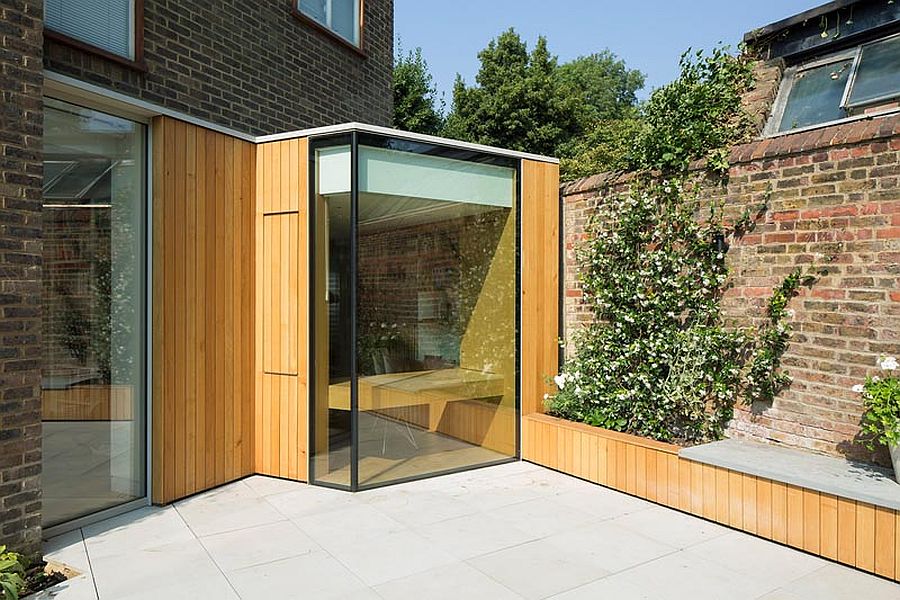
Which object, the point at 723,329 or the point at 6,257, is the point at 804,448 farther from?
the point at 6,257

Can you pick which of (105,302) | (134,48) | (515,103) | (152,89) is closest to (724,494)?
(105,302)

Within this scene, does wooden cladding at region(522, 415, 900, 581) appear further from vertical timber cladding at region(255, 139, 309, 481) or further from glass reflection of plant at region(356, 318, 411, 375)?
vertical timber cladding at region(255, 139, 309, 481)

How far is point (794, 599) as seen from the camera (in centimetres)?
341

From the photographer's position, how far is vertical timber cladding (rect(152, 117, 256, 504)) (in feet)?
15.9

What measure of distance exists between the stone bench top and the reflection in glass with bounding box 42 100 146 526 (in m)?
3.99

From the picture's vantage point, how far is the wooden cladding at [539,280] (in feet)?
20.4

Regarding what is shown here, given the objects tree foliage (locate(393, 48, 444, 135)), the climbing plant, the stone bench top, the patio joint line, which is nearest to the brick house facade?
the patio joint line

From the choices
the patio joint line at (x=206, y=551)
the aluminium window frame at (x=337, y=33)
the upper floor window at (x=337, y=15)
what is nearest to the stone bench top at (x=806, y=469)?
the patio joint line at (x=206, y=551)

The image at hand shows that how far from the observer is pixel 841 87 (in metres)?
5.91

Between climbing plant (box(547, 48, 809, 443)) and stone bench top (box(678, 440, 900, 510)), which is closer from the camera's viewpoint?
stone bench top (box(678, 440, 900, 510))

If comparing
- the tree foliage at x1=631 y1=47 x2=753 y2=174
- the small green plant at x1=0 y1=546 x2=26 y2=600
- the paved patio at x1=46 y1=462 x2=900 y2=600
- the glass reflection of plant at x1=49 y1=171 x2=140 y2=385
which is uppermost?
the tree foliage at x1=631 y1=47 x2=753 y2=174

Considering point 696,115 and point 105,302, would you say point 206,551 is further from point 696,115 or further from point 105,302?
point 696,115

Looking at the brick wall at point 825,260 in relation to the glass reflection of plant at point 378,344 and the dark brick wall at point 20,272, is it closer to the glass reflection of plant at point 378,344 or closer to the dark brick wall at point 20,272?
the glass reflection of plant at point 378,344

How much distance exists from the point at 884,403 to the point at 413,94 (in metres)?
19.4
